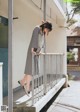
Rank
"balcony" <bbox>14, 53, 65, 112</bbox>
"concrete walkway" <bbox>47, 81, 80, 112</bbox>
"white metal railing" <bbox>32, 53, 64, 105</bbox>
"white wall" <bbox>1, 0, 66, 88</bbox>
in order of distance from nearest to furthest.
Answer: "balcony" <bbox>14, 53, 65, 112</bbox> → "white metal railing" <bbox>32, 53, 64, 105</bbox> → "concrete walkway" <bbox>47, 81, 80, 112</bbox> → "white wall" <bbox>1, 0, 66, 88</bbox>

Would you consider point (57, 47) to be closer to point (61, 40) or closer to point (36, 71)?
point (61, 40)

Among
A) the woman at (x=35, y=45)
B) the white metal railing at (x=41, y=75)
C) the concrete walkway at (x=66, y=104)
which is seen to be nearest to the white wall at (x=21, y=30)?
the white metal railing at (x=41, y=75)

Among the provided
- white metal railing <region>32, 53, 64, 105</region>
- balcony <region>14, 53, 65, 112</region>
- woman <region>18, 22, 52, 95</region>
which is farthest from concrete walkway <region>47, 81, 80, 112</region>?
woman <region>18, 22, 52, 95</region>

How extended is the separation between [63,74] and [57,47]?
1551mm

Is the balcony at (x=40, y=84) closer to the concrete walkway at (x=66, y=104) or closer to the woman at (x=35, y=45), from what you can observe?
the woman at (x=35, y=45)

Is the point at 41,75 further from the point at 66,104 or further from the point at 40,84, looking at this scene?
the point at 66,104

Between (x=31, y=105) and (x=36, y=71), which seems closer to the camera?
(x=31, y=105)

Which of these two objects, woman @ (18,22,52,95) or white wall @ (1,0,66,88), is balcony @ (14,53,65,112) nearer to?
woman @ (18,22,52,95)

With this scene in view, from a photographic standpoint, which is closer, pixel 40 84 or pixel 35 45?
pixel 35 45

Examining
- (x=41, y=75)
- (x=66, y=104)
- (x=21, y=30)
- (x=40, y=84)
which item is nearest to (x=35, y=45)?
(x=41, y=75)

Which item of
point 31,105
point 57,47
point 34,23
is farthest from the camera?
point 57,47

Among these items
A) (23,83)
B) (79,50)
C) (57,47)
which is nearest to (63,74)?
(57,47)

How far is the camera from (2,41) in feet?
29.6

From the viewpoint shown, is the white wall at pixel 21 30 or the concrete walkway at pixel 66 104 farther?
the white wall at pixel 21 30
